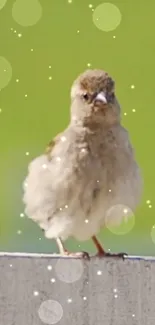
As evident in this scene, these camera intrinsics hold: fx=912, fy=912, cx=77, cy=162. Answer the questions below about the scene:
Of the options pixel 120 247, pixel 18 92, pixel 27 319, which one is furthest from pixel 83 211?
pixel 18 92

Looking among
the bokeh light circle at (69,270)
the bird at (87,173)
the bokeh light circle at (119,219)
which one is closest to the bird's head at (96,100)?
the bird at (87,173)

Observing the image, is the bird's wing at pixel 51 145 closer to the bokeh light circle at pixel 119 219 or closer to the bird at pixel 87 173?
the bird at pixel 87 173

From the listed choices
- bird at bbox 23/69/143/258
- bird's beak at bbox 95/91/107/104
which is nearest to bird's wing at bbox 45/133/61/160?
bird at bbox 23/69/143/258

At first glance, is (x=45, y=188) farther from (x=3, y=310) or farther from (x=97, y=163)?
(x=3, y=310)

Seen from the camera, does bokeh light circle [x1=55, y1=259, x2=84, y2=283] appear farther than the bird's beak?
No

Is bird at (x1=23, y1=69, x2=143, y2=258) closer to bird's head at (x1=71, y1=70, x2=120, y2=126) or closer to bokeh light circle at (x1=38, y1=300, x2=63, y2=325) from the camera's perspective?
bird's head at (x1=71, y1=70, x2=120, y2=126)

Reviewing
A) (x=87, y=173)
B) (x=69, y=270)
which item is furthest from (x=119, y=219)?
(x=69, y=270)
